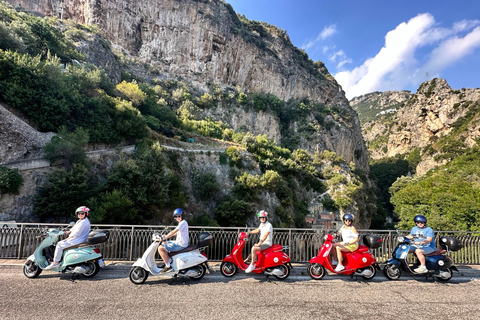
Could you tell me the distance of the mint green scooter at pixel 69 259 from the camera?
201 inches

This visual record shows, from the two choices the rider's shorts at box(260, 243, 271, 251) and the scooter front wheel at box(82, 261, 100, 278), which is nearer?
the scooter front wheel at box(82, 261, 100, 278)

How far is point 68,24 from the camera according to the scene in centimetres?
4066

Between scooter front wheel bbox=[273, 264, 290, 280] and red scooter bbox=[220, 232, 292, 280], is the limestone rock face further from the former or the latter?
→ scooter front wheel bbox=[273, 264, 290, 280]

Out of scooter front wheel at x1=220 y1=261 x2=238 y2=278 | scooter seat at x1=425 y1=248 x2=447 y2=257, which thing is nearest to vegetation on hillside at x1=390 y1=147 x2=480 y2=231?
scooter seat at x1=425 y1=248 x2=447 y2=257

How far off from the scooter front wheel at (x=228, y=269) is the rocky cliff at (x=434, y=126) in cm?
6580

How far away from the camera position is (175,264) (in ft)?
16.9

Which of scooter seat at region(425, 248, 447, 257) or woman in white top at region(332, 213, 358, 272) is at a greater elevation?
woman in white top at region(332, 213, 358, 272)

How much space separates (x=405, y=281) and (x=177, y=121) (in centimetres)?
3375

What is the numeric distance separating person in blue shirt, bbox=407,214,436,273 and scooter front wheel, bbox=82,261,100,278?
7.58 metres

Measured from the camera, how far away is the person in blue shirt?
5418 millimetres

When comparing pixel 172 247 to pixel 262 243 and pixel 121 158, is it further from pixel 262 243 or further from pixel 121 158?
pixel 121 158

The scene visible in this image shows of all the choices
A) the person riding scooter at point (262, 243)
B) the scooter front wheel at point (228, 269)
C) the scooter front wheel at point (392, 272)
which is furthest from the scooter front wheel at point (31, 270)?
the scooter front wheel at point (392, 272)

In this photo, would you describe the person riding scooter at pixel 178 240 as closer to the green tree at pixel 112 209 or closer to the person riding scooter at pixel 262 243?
the person riding scooter at pixel 262 243

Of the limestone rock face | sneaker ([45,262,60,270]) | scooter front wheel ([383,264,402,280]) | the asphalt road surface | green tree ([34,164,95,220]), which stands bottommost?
the asphalt road surface
